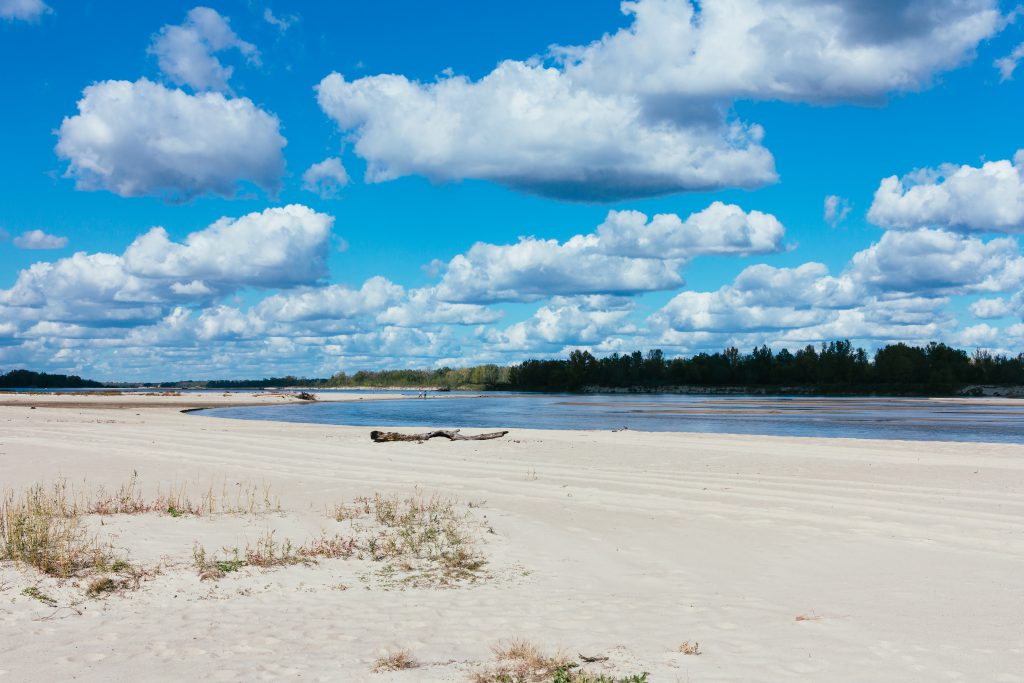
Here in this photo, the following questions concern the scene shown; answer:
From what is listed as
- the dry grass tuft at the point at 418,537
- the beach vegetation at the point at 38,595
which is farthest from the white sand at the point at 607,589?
the dry grass tuft at the point at 418,537

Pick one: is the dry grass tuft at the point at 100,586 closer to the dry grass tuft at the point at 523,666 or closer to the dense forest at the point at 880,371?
the dry grass tuft at the point at 523,666

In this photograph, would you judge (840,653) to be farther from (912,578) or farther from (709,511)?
(709,511)

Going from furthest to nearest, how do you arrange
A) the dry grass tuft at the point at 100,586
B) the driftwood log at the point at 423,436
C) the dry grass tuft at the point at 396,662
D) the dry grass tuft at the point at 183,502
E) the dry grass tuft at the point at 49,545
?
the driftwood log at the point at 423,436 → the dry grass tuft at the point at 183,502 → the dry grass tuft at the point at 49,545 → the dry grass tuft at the point at 100,586 → the dry grass tuft at the point at 396,662

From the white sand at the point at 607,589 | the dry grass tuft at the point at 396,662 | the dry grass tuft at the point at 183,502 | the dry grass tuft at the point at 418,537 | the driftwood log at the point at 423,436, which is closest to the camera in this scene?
the dry grass tuft at the point at 396,662

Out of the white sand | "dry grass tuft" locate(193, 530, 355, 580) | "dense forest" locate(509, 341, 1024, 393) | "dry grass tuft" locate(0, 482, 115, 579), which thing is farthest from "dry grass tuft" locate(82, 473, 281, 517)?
"dense forest" locate(509, 341, 1024, 393)

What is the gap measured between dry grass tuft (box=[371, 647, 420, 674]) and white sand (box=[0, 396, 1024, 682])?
0.11m

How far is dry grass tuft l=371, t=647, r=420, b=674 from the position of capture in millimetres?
7039

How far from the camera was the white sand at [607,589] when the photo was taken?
7.28m

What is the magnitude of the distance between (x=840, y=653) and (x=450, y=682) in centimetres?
389

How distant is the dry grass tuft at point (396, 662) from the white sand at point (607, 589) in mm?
115

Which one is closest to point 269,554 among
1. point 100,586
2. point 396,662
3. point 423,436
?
point 100,586

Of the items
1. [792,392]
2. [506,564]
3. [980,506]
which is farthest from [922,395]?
[506,564]

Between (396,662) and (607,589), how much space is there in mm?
4034

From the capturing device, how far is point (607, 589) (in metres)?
10.4
